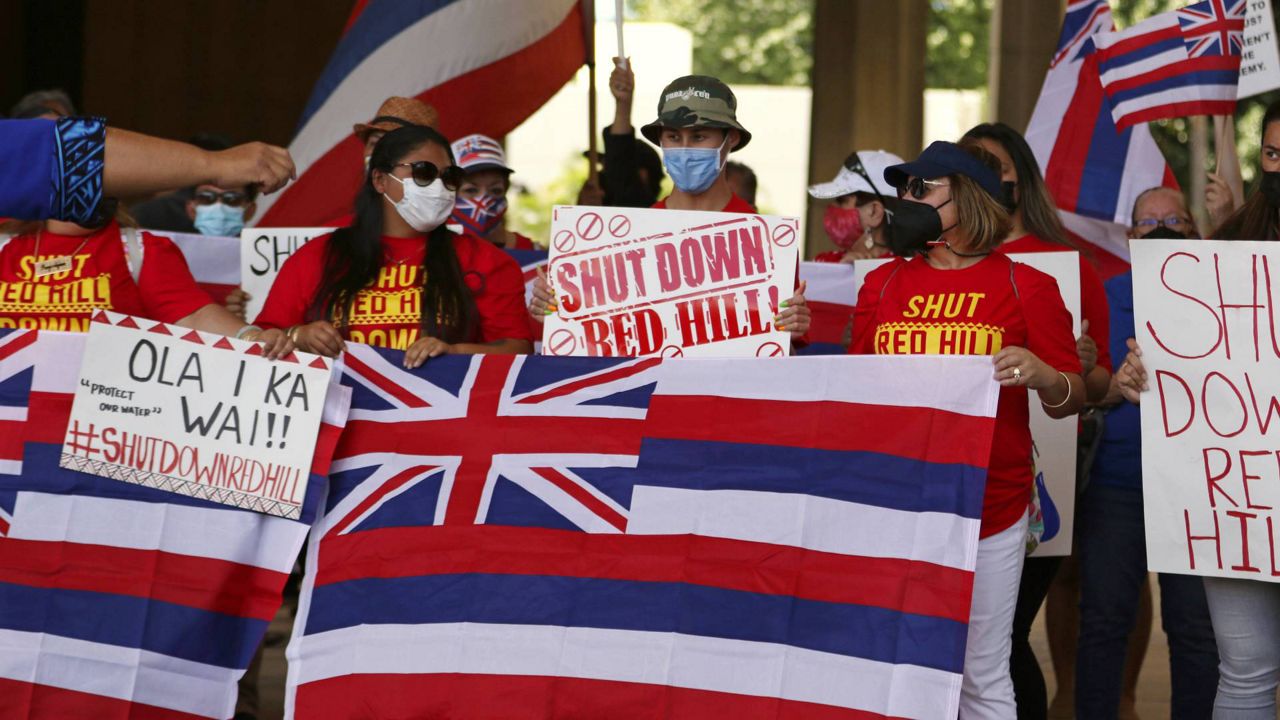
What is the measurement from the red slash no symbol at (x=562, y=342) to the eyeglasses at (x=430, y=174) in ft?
1.73

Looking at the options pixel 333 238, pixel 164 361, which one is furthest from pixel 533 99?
pixel 164 361

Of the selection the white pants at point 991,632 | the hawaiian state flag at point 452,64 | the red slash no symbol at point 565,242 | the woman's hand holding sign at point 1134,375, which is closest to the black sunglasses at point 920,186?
the woman's hand holding sign at point 1134,375

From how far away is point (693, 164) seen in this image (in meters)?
5.05

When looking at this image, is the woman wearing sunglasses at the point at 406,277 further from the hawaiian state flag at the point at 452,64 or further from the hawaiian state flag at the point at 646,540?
the hawaiian state flag at the point at 452,64

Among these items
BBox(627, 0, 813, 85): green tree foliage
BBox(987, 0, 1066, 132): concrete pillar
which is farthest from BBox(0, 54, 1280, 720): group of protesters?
BBox(627, 0, 813, 85): green tree foliage

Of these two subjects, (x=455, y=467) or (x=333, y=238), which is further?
(x=333, y=238)

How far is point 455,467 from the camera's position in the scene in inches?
180

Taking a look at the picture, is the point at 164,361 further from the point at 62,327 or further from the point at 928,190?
the point at 928,190

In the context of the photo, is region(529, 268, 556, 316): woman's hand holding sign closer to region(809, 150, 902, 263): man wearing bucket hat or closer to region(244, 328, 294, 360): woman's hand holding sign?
region(244, 328, 294, 360): woman's hand holding sign

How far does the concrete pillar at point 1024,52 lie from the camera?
12.2 m

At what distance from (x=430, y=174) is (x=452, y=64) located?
2731 millimetres

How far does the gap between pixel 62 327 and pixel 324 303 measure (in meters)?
0.81

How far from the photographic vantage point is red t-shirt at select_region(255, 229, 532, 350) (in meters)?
4.75

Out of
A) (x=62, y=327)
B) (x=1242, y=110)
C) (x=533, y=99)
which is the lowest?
(x=62, y=327)
